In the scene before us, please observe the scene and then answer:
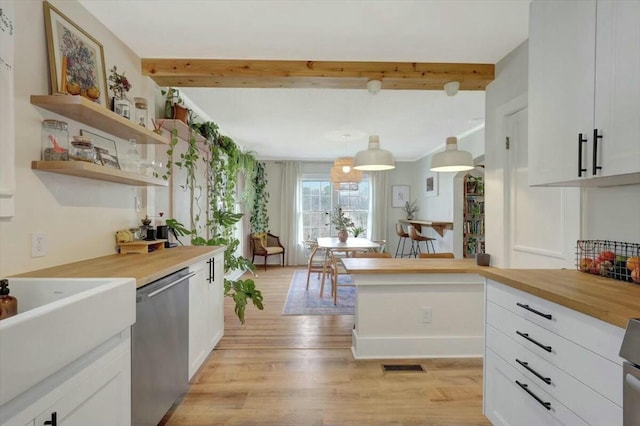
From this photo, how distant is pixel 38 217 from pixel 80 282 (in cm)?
53

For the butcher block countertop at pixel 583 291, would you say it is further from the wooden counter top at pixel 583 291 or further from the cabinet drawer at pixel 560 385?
the cabinet drawer at pixel 560 385

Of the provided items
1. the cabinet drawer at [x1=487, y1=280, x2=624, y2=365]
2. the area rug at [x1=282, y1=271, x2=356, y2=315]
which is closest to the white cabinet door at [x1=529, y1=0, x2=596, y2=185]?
the cabinet drawer at [x1=487, y1=280, x2=624, y2=365]

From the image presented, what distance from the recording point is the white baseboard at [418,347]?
262 cm

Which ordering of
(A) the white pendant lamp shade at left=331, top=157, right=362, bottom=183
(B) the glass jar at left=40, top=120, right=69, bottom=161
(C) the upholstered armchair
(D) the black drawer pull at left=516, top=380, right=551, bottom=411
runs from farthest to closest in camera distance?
(C) the upholstered armchair → (A) the white pendant lamp shade at left=331, top=157, right=362, bottom=183 → (B) the glass jar at left=40, top=120, right=69, bottom=161 → (D) the black drawer pull at left=516, top=380, right=551, bottom=411

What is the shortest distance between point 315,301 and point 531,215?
285cm

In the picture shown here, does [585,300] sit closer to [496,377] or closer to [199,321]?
[496,377]

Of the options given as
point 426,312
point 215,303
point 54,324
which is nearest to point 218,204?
point 215,303

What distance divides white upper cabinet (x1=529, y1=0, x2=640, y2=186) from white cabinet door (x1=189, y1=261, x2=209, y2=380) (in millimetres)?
2209

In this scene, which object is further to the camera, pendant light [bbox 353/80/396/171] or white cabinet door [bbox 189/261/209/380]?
pendant light [bbox 353/80/396/171]

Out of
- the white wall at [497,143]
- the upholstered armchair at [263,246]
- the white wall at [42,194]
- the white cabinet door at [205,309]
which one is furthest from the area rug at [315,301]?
the white wall at [42,194]

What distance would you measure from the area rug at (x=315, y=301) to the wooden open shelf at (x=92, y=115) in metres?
2.57

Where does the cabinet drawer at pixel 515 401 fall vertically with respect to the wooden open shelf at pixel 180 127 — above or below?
below

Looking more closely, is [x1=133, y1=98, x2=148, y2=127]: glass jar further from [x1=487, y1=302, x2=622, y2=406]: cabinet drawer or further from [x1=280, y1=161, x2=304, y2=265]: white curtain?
[x1=280, y1=161, x2=304, y2=265]: white curtain

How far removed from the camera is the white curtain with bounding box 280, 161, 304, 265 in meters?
7.18
